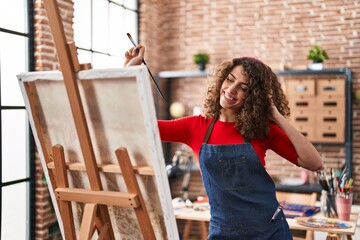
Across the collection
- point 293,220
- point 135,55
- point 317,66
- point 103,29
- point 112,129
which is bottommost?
point 293,220

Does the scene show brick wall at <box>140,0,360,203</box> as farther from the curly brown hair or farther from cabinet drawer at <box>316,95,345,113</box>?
the curly brown hair

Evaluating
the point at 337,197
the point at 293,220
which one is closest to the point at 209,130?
the point at 293,220

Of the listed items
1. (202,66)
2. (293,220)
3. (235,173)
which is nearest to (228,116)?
(235,173)

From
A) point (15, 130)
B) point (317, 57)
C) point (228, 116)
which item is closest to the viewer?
point (228, 116)

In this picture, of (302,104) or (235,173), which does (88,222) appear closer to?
(235,173)

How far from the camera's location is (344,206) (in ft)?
10.1

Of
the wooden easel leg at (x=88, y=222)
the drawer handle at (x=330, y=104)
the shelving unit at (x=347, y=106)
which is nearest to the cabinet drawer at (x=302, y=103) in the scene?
the drawer handle at (x=330, y=104)

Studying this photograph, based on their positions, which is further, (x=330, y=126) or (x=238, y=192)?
(x=330, y=126)

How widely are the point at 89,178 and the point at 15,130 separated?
209cm

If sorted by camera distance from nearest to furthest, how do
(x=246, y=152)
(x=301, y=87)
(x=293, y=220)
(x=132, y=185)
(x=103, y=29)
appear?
(x=132, y=185), (x=246, y=152), (x=293, y=220), (x=103, y=29), (x=301, y=87)

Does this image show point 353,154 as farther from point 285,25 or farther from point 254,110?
point 254,110

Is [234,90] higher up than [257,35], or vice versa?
[257,35]

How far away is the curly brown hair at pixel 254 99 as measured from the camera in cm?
198

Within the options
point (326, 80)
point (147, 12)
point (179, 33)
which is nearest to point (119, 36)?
point (147, 12)
